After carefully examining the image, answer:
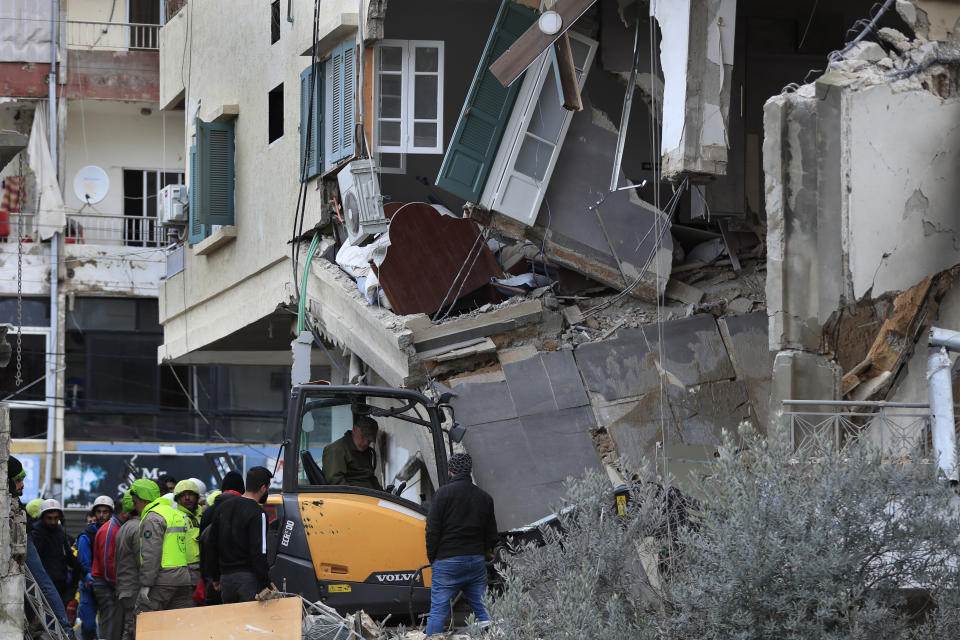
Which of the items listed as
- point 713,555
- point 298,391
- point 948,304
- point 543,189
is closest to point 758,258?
point 543,189

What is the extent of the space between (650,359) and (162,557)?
19.2 feet

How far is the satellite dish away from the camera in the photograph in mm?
31125

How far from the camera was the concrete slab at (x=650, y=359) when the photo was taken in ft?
49.0

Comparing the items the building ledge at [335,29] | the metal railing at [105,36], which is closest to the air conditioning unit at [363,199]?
the building ledge at [335,29]

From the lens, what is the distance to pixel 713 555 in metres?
7.45

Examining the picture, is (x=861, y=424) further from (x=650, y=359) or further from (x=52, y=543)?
(x=52, y=543)

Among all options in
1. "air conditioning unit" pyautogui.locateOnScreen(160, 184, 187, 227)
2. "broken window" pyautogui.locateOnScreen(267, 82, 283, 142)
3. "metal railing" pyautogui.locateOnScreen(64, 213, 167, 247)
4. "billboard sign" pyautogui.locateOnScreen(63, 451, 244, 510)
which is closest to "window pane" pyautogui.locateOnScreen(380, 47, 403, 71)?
"broken window" pyautogui.locateOnScreen(267, 82, 283, 142)

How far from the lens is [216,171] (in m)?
20.5

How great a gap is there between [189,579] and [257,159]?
9216 millimetres

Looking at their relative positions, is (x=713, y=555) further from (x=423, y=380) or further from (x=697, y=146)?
(x=423, y=380)

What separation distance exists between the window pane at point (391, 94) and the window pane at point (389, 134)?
115 mm

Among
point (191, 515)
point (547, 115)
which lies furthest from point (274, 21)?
point (191, 515)

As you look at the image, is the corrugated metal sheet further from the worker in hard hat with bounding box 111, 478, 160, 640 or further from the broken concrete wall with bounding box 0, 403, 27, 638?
the broken concrete wall with bounding box 0, 403, 27, 638

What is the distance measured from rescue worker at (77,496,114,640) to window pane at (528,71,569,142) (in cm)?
634
